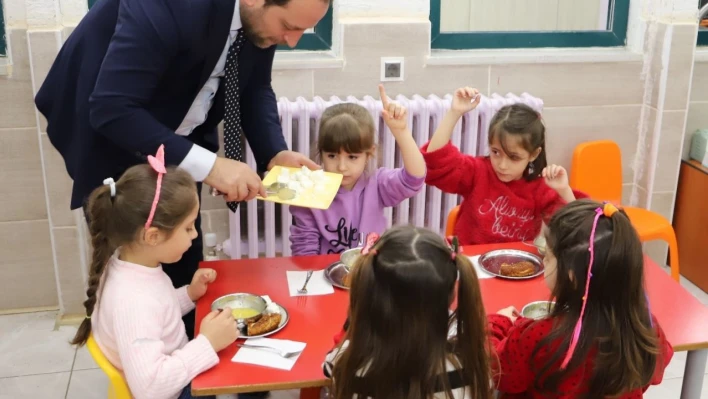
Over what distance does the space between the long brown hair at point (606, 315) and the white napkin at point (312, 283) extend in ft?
2.01

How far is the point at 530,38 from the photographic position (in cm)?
343

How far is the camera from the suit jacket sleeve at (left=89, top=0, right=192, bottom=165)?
192 centimetres

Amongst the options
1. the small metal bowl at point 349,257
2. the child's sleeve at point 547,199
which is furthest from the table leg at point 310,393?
the child's sleeve at point 547,199

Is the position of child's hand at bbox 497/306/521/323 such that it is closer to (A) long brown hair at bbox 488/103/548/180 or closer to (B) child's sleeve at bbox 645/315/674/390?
(B) child's sleeve at bbox 645/315/674/390

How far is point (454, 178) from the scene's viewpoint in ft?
8.65

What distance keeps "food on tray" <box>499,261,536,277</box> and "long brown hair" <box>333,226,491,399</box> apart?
1.93 ft

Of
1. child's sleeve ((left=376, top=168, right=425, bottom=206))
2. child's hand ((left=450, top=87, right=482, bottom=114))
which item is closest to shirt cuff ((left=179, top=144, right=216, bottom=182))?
child's sleeve ((left=376, top=168, right=425, bottom=206))

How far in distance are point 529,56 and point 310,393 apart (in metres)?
1.96

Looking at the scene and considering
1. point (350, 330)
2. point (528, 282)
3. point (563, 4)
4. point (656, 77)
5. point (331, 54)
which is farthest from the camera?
point (563, 4)

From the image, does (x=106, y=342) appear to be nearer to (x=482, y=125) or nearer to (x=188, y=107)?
(x=188, y=107)

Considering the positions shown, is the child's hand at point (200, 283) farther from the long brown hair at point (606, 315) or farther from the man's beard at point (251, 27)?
the long brown hair at point (606, 315)

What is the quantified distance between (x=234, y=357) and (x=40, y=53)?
171cm

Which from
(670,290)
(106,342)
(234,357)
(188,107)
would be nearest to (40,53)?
(188,107)

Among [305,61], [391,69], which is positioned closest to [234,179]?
[305,61]
